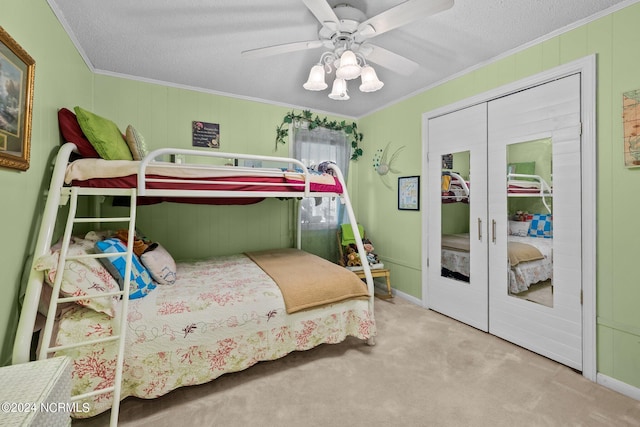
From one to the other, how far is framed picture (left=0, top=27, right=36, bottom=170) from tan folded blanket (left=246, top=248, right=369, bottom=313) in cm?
164

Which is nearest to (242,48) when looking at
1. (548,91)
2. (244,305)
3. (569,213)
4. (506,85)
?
(244,305)

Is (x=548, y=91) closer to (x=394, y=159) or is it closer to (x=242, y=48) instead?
(x=394, y=159)

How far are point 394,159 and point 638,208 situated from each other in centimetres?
222

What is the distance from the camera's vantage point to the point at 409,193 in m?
3.38

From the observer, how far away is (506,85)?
2406 millimetres

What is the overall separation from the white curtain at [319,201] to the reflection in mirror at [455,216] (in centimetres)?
149

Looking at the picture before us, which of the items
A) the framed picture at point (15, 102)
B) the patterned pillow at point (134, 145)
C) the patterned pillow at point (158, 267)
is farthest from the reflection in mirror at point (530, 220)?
the framed picture at point (15, 102)

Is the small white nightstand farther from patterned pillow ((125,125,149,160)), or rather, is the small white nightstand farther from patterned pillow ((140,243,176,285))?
patterned pillow ((125,125,149,160))

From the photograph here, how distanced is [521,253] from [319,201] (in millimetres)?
2280

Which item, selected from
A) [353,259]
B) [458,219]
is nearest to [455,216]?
[458,219]

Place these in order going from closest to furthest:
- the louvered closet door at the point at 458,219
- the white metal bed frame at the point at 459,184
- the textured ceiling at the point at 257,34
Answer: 1. the textured ceiling at the point at 257,34
2. the louvered closet door at the point at 458,219
3. the white metal bed frame at the point at 459,184

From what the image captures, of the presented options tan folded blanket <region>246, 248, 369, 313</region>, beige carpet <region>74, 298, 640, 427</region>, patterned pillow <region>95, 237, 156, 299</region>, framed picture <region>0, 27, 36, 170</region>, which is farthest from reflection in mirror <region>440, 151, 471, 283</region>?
framed picture <region>0, 27, 36, 170</region>

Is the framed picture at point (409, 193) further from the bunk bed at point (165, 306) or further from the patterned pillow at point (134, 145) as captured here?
the patterned pillow at point (134, 145)

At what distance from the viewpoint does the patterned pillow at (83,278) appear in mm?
1477
